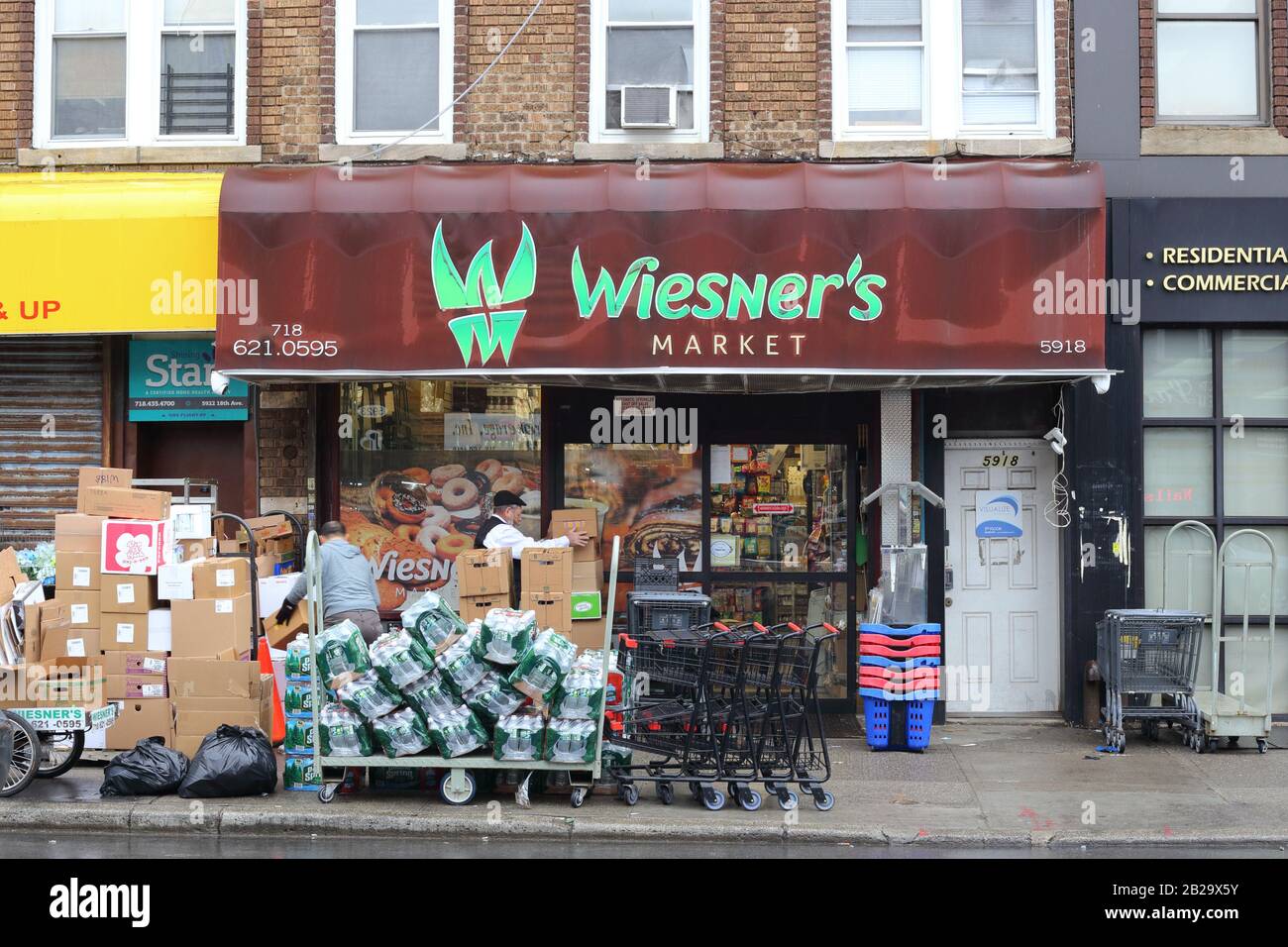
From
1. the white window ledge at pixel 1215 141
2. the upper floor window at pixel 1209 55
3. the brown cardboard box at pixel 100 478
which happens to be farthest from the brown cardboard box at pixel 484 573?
the upper floor window at pixel 1209 55

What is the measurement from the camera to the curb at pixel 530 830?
818 cm

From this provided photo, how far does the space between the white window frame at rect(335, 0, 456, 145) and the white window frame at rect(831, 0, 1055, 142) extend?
3.44 m

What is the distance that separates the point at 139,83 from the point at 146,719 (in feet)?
19.3

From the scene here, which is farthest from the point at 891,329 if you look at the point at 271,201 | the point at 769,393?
the point at 271,201

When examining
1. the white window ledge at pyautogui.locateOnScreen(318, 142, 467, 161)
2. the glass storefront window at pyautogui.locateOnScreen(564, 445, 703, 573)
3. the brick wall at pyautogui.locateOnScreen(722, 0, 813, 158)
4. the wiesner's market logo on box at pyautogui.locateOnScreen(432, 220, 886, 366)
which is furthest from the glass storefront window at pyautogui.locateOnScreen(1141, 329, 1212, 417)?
the white window ledge at pyautogui.locateOnScreen(318, 142, 467, 161)

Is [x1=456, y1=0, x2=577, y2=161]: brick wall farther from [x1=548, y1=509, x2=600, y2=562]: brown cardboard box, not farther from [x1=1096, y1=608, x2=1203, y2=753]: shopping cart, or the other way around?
[x1=1096, y1=608, x2=1203, y2=753]: shopping cart

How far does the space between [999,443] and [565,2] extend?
5.56 metres

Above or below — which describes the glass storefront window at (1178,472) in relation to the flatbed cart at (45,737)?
above

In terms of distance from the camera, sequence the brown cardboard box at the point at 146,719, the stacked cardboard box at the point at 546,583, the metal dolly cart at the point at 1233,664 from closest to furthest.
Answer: the brown cardboard box at the point at 146,719
the metal dolly cart at the point at 1233,664
the stacked cardboard box at the point at 546,583

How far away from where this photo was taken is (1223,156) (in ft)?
37.1

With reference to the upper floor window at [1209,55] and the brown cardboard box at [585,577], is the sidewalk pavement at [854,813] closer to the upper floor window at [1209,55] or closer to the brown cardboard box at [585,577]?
the brown cardboard box at [585,577]

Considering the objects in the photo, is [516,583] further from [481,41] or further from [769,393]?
[481,41]

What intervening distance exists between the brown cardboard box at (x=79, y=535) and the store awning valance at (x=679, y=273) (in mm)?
1725

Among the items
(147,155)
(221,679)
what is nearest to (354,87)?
(147,155)
